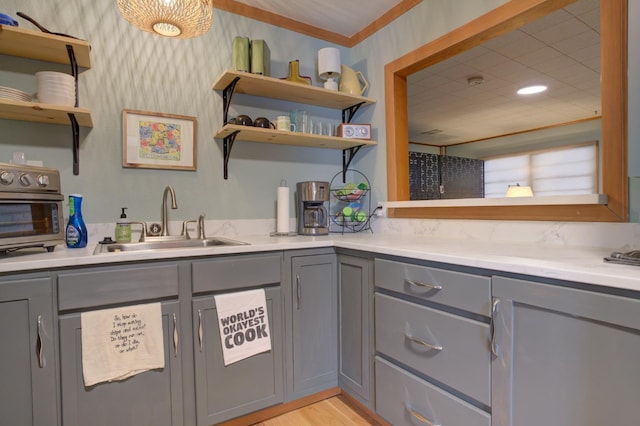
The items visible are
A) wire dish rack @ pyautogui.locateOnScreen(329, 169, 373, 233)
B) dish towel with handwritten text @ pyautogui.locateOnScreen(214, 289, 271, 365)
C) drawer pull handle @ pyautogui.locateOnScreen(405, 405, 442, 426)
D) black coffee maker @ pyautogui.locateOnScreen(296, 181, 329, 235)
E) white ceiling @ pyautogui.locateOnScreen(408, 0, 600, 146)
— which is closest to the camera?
drawer pull handle @ pyautogui.locateOnScreen(405, 405, 442, 426)

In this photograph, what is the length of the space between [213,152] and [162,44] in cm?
65

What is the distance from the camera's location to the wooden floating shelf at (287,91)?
1.95m

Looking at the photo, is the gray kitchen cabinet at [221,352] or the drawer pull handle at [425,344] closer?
the drawer pull handle at [425,344]

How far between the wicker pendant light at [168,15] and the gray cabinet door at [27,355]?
3.47 ft

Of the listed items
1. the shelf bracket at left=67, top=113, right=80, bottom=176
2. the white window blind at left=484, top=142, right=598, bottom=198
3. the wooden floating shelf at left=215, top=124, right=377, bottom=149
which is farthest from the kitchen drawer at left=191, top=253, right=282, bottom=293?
the white window blind at left=484, top=142, right=598, bottom=198

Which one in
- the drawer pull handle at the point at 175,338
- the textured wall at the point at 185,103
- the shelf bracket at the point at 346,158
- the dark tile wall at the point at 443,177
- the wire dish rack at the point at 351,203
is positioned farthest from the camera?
the dark tile wall at the point at 443,177

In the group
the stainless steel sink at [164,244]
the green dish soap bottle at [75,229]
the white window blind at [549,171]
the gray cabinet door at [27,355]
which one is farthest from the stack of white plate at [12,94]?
the white window blind at [549,171]

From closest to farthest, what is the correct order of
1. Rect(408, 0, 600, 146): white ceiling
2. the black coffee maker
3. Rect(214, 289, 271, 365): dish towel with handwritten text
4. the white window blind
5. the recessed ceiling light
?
Rect(214, 289, 271, 365): dish towel with handwritten text
the black coffee maker
Rect(408, 0, 600, 146): white ceiling
the recessed ceiling light
the white window blind

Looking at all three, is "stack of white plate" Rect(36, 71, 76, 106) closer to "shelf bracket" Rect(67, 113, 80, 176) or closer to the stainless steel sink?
"shelf bracket" Rect(67, 113, 80, 176)

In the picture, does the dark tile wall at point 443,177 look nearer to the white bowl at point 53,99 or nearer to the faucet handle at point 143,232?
the faucet handle at point 143,232

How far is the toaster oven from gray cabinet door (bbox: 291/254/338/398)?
1014 millimetres

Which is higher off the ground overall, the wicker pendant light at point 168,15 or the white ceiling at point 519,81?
the white ceiling at point 519,81

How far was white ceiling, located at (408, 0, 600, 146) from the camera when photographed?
2.46 metres

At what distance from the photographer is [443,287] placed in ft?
4.13
